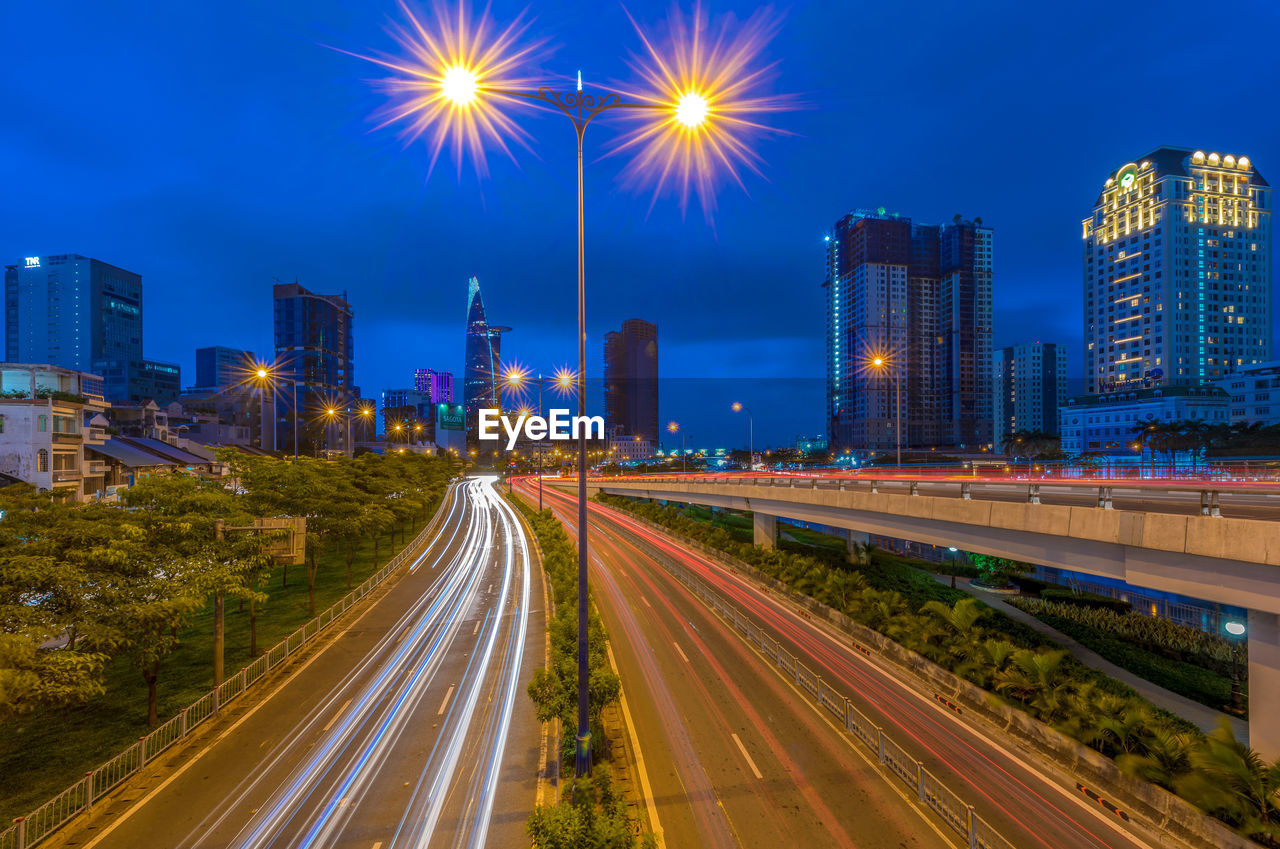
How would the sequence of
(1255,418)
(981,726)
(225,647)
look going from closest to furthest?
(981,726)
(225,647)
(1255,418)

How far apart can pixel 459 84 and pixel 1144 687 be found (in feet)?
101

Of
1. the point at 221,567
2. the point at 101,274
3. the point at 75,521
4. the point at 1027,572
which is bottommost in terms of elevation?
the point at 1027,572

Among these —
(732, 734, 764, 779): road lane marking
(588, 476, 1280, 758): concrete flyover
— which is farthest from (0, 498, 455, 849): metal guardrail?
(588, 476, 1280, 758): concrete flyover

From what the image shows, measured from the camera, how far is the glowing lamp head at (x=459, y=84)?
12.1m

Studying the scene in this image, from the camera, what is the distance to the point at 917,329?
16375 cm

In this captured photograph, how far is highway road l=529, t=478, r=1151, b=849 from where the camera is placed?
12.5 metres

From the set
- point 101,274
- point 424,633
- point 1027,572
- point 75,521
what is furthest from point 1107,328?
point 101,274

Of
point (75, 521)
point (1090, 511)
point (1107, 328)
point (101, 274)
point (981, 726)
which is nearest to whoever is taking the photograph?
point (75, 521)

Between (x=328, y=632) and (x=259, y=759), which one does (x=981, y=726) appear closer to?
(x=259, y=759)

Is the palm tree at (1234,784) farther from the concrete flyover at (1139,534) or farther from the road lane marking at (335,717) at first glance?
the road lane marking at (335,717)

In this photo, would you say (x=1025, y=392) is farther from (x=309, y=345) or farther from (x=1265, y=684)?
(x=309, y=345)

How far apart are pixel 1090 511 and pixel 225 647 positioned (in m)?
30.8

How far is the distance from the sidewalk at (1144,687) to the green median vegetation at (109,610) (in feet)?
81.2

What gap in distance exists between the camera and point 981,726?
17.0m
